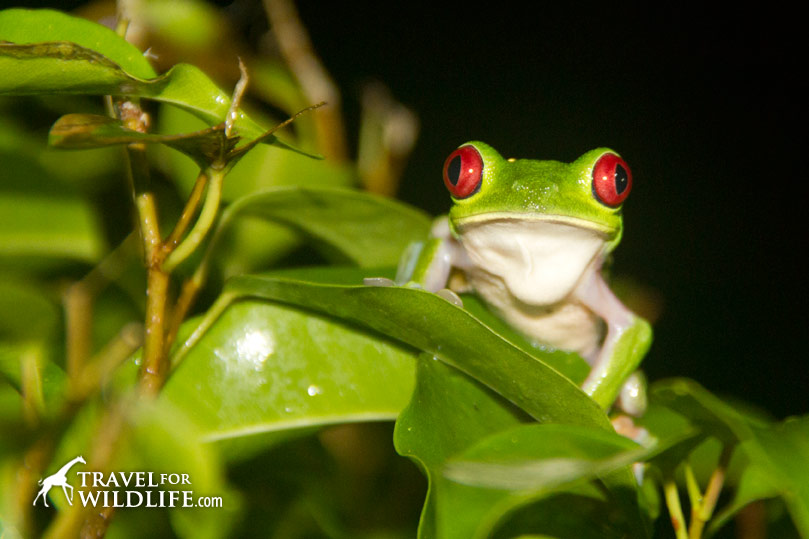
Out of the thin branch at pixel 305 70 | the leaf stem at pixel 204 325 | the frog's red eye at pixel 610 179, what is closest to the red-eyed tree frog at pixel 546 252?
the frog's red eye at pixel 610 179

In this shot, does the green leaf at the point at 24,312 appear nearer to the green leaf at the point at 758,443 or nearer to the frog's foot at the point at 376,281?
the frog's foot at the point at 376,281

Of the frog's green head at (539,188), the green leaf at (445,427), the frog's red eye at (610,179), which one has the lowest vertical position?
the green leaf at (445,427)

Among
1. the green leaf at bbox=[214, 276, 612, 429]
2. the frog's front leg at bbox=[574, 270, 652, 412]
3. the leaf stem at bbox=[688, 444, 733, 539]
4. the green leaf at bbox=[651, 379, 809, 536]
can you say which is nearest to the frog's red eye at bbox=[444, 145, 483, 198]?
the frog's front leg at bbox=[574, 270, 652, 412]

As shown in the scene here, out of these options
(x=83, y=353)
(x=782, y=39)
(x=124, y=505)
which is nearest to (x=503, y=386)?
(x=124, y=505)

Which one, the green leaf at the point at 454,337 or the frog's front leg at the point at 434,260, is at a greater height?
the green leaf at the point at 454,337

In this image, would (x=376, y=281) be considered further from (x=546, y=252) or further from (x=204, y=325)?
(x=546, y=252)

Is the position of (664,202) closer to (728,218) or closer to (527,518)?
(728,218)

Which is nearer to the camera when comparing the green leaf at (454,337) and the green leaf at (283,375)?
the green leaf at (454,337)
